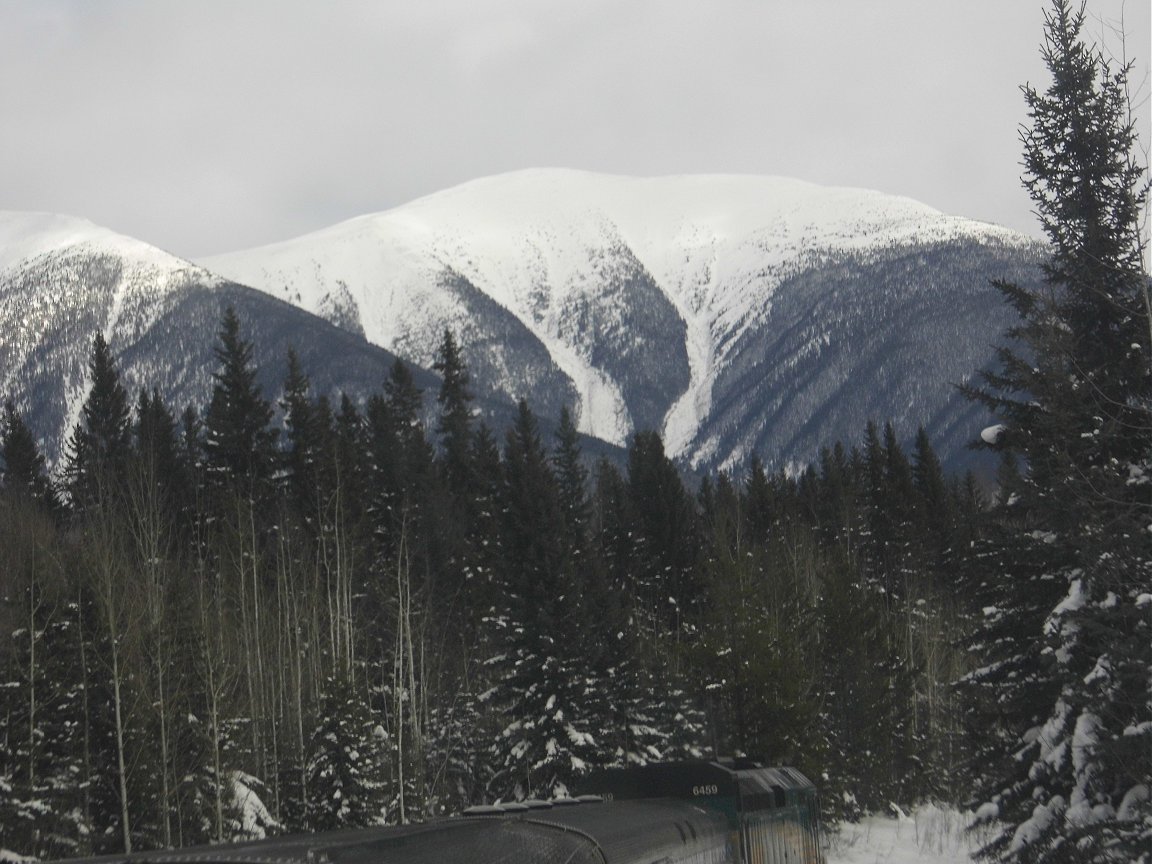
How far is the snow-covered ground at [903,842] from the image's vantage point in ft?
135

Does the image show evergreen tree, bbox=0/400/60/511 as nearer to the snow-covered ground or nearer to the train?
the snow-covered ground

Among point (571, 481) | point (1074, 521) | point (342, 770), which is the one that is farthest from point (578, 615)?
point (571, 481)

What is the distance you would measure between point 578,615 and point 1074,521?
92.9 feet

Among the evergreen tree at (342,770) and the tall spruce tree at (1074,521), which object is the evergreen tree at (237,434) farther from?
the tall spruce tree at (1074,521)

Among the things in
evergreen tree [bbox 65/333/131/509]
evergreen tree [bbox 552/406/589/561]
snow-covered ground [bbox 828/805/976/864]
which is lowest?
snow-covered ground [bbox 828/805/976/864]

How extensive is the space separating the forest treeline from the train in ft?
24.4

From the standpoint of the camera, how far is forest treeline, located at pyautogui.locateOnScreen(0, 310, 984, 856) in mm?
35062

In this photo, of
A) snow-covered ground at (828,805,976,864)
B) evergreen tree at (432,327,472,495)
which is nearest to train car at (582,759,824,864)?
snow-covered ground at (828,805,976,864)

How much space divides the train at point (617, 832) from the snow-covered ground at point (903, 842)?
1475cm

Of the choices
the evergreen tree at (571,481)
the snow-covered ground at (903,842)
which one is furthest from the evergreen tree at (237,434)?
the snow-covered ground at (903,842)

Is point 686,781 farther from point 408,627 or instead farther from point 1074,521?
point 408,627

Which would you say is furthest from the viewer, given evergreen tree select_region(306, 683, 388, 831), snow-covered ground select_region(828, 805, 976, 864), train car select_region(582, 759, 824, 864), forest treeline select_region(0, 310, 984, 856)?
snow-covered ground select_region(828, 805, 976, 864)

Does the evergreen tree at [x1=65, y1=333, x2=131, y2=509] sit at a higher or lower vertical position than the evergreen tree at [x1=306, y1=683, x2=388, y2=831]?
higher

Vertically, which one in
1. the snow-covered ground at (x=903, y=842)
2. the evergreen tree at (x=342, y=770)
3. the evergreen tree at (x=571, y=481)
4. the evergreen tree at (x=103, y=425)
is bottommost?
the snow-covered ground at (x=903, y=842)
